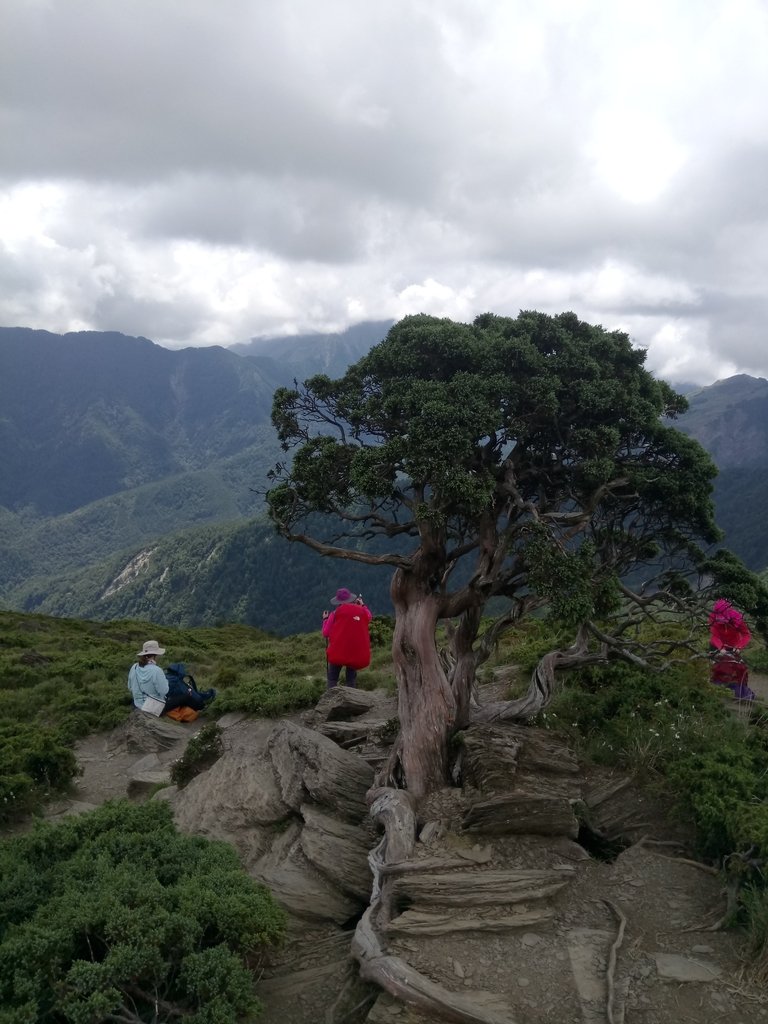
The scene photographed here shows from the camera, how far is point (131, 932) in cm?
651

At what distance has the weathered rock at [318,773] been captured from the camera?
1116 centimetres

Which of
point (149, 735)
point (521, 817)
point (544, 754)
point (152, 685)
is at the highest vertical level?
point (544, 754)

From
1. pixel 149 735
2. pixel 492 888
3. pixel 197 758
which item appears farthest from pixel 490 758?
pixel 149 735

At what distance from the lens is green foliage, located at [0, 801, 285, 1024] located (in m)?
6.12

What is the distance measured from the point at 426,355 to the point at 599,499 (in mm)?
4290

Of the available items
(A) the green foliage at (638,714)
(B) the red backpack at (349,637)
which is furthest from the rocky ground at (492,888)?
(B) the red backpack at (349,637)

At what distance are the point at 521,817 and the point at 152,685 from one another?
1177cm

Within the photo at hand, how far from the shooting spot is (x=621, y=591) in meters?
11.6

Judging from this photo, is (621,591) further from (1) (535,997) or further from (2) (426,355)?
(1) (535,997)

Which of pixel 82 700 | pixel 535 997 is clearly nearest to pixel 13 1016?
pixel 535 997

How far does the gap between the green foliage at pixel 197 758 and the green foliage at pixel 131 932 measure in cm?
435

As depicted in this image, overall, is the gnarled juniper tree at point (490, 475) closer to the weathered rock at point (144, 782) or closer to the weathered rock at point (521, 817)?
the weathered rock at point (521, 817)

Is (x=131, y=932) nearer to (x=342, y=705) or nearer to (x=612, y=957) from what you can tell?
(x=612, y=957)

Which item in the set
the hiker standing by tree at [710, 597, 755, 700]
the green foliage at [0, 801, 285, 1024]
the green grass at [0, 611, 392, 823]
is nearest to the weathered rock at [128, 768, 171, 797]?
the green grass at [0, 611, 392, 823]
